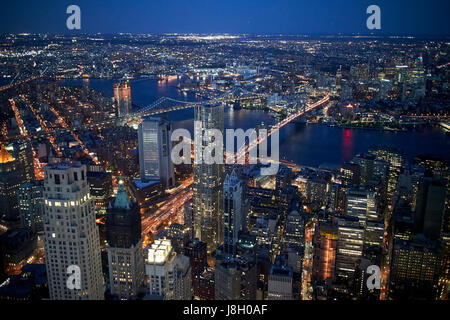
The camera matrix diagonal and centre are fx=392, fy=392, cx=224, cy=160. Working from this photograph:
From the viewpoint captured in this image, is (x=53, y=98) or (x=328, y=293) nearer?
(x=328, y=293)

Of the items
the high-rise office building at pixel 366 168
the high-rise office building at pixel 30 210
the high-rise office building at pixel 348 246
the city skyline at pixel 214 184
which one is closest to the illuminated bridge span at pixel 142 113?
the city skyline at pixel 214 184

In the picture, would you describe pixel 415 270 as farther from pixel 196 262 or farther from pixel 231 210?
pixel 196 262

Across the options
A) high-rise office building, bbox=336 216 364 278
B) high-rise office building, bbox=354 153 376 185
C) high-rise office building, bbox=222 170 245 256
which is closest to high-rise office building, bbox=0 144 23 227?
high-rise office building, bbox=222 170 245 256

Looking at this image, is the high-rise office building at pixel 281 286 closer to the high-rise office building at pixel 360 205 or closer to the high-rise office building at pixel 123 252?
the high-rise office building at pixel 123 252
